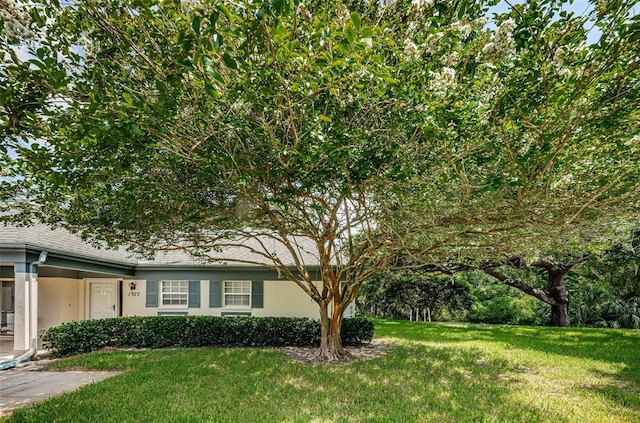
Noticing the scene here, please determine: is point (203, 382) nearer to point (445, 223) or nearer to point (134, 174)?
point (134, 174)

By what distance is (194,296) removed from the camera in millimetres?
13562

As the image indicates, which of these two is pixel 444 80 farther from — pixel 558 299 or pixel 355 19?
pixel 558 299

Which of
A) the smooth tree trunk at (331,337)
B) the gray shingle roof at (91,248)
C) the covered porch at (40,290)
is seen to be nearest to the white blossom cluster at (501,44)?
the gray shingle roof at (91,248)

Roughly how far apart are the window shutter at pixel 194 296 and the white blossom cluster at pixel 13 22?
1131 cm

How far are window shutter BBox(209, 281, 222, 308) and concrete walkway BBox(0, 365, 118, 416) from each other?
570cm

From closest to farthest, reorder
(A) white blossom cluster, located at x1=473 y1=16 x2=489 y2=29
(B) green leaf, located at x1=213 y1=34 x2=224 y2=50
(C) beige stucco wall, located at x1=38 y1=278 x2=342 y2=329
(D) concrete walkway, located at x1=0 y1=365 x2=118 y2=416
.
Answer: (B) green leaf, located at x1=213 y1=34 x2=224 y2=50 < (A) white blossom cluster, located at x1=473 y1=16 x2=489 y2=29 < (D) concrete walkway, located at x1=0 y1=365 x2=118 y2=416 < (C) beige stucco wall, located at x1=38 y1=278 x2=342 y2=329

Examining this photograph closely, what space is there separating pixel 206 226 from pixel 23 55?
204 inches

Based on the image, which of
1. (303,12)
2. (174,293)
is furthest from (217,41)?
(174,293)

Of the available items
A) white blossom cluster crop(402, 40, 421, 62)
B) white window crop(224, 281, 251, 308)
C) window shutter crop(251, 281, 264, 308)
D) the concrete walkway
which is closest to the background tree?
window shutter crop(251, 281, 264, 308)

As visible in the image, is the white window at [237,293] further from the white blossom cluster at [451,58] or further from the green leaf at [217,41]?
the green leaf at [217,41]

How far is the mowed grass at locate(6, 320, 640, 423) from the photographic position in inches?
208

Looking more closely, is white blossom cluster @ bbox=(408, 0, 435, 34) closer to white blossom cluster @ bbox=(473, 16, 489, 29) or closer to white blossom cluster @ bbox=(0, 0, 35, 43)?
white blossom cluster @ bbox=(473, 16, 489, 29)

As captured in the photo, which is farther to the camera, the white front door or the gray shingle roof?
the white front door

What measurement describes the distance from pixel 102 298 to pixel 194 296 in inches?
138
